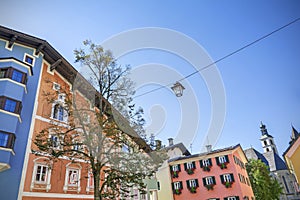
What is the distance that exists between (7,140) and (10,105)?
A: 2.23 metres

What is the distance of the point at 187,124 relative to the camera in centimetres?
863

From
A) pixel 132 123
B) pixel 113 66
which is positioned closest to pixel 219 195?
pixel 132 123

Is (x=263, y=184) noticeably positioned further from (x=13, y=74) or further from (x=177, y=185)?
(x=13, y=74)

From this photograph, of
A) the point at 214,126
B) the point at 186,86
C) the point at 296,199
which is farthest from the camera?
the point at 296,199

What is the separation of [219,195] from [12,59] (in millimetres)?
28455

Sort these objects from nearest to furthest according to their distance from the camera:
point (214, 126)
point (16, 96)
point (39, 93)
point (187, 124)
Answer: point (214, 126)
point (187, 124)
point (16, 96)
point (39, 93)

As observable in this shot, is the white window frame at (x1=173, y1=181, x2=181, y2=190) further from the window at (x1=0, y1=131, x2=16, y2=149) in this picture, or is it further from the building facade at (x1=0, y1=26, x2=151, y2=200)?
the window at (x1=0, y1=131, x2=16, y2=149)

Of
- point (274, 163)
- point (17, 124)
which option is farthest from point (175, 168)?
point (274, 163)

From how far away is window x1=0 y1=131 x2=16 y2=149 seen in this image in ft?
42.2

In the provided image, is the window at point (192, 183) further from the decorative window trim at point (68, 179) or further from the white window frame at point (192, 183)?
the decorative window trim at point (68, 179)

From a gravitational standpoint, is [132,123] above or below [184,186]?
above

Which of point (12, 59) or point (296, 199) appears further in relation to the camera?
point (296, 199)

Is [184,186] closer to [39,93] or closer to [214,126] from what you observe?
[39,93]

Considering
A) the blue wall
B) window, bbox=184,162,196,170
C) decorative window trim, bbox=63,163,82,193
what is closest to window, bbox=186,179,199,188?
window, bbox=184,162,196,170
